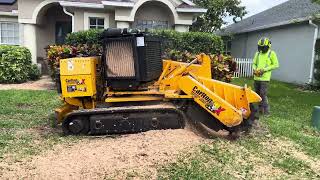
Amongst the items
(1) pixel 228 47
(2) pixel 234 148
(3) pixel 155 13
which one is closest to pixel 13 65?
(3) pixel 155 13

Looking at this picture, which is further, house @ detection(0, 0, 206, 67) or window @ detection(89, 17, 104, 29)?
window @ detection(89, 17, 104, 29)

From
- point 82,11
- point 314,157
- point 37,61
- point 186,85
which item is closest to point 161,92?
point 186,85

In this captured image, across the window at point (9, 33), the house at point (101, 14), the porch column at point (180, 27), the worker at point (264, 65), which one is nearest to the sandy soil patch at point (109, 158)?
the worker at point (264, 65)

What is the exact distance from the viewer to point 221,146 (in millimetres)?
6895

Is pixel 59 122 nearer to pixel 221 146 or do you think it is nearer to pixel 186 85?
pixel 186 85

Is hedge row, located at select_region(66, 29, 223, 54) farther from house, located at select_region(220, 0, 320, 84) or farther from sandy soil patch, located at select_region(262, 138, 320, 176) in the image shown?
sandy soil patch, located at select_region(262, 138, 320, 176)

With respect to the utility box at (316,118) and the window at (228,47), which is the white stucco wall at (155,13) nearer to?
the utility box at (316,118)

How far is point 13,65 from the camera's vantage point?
1620cm

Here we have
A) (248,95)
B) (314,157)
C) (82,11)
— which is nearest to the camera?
(314,157)

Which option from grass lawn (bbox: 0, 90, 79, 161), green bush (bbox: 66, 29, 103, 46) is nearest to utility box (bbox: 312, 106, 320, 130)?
grass lawn (bbox: 0, 90, 79, 161)

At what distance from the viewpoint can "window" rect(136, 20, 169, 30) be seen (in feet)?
61.8

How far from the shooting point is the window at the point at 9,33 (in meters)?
21.1

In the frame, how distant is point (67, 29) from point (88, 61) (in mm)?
14518

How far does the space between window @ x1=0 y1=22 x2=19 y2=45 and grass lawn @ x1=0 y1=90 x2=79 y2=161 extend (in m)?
8.48
